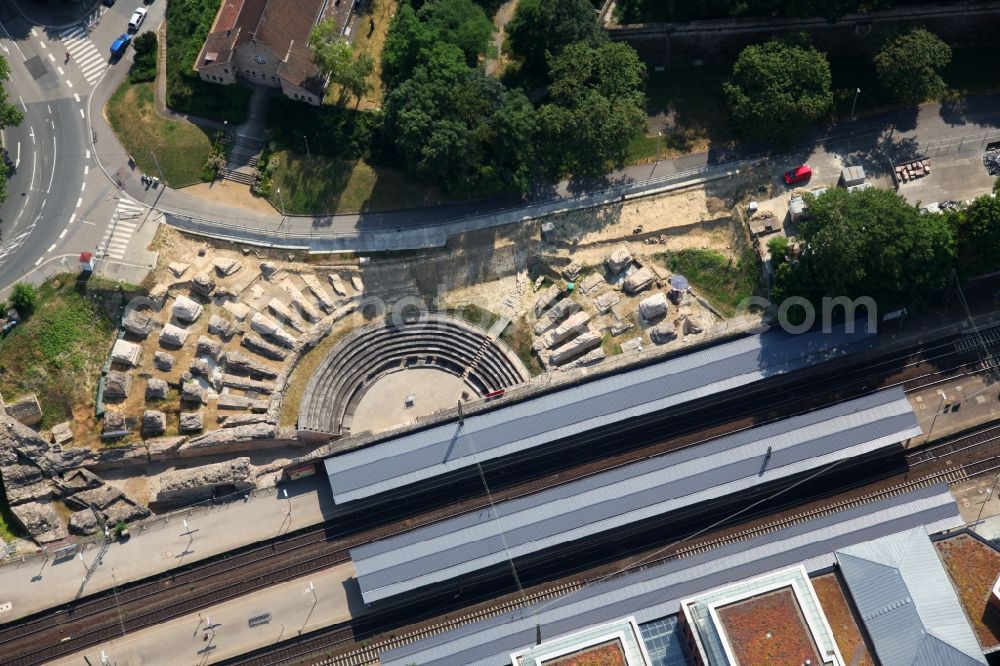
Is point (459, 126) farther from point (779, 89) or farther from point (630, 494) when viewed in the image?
point (630, 494)

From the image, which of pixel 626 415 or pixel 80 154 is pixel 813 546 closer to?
pixel 626 415

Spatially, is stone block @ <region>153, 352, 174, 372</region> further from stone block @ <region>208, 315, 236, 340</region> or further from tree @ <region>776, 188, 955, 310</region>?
tree @ <region>776, 188, 955, 310</region>

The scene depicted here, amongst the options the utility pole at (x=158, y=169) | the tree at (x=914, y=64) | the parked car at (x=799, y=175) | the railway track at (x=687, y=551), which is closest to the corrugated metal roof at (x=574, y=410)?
the railway track at (x=687, y=551)

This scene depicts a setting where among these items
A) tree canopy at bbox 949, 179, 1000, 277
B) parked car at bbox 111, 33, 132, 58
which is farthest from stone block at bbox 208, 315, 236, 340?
tree canopy at bbox 949, 179, 1000, 277

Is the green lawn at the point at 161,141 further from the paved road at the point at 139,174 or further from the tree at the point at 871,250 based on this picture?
the tree at the point at 871,250

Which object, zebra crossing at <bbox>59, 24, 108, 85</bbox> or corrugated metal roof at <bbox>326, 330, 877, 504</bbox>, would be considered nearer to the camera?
corrugated metal roof at <bbox>326, 330, 877, 504</bbox>

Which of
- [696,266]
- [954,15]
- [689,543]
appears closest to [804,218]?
[696,266]
